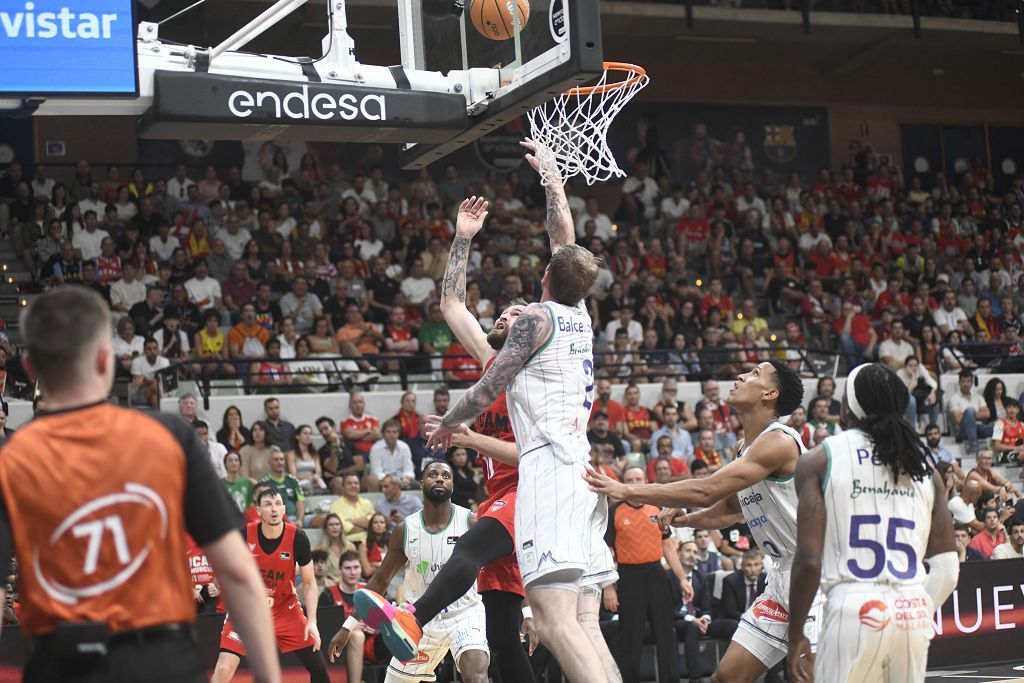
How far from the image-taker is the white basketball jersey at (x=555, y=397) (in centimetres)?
598

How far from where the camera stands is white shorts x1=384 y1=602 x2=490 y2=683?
8.73m

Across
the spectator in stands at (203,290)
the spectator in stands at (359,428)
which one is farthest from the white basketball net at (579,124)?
the spectator in stands at (203,290)

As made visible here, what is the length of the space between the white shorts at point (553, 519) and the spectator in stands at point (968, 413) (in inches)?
549

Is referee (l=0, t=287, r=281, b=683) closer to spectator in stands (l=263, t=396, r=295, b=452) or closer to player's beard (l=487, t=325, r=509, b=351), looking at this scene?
player's beard (l=487, t=325, r=509, b=351)

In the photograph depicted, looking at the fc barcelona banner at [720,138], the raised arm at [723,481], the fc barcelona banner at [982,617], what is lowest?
the fc barcelona banner at [982,617]

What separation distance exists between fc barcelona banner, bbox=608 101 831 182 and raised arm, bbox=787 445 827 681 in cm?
1994

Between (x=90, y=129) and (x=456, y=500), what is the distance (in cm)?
1092

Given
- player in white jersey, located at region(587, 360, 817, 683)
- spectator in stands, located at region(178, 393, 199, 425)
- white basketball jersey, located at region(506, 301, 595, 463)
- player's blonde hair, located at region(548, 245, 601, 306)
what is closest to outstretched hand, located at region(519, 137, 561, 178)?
player's blonde hair, located at region(548, 245, 601, 306)

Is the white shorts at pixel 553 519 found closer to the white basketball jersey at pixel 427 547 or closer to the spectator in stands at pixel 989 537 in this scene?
the white basketball jersey at pixel 427 547

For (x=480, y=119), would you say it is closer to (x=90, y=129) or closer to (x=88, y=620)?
(x=88, y=620)

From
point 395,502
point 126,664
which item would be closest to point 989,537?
point 395,502

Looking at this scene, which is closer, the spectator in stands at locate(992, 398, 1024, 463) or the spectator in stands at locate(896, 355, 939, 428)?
the spectator in stands at locate(992, 398, 1024, 463)

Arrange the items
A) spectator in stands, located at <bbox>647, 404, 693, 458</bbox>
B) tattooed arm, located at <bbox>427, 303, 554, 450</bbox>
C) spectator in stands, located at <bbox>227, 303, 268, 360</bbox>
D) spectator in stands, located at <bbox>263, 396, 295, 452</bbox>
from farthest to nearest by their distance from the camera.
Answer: spectator in stands, located at <bbox>227, 303, 268, 360</bbox>
spectator in stands, located at <bbox>647, 404, 693, 458</bbox>
spectator in stands, located at <bbox>263, 396, 295, 452</bbox>
tattooed arm, located at <bbox>427, 303, 554, 450</bbox>

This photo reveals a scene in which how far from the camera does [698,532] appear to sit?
1394 cm
